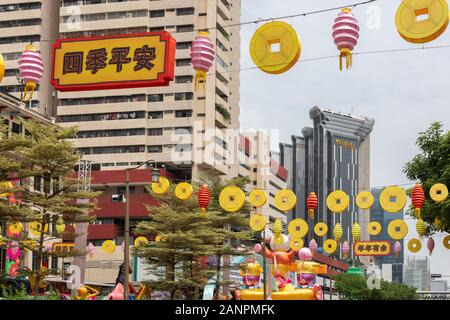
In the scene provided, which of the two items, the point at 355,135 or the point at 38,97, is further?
the point at 355,135

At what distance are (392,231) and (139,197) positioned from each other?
174 ft

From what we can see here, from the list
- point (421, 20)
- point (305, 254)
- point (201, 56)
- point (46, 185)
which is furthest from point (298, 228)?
point (421, 20)

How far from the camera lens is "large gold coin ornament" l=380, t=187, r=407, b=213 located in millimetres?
27641

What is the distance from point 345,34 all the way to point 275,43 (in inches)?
56.0

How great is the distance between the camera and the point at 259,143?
109m

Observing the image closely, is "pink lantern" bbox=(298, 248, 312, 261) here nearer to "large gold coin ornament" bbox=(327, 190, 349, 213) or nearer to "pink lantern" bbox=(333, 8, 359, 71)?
"large gold coin ornament" bbox=(327, 190, 349, 213)

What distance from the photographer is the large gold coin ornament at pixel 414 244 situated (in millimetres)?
35594

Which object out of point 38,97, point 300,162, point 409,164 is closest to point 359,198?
point 409,164

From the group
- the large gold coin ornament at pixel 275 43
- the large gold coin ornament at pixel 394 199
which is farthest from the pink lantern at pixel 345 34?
the large gold coin ornament at pixel 394 199

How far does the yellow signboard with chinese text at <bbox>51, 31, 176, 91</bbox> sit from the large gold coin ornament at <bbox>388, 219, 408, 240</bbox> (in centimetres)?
1743

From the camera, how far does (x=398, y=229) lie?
31.0 metres

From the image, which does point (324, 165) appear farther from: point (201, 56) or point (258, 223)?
point (201, 56)

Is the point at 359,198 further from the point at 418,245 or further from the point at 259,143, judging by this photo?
the point at 259,143
